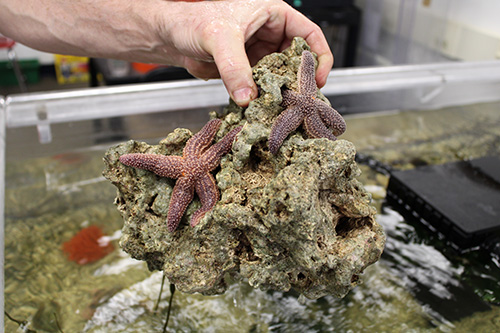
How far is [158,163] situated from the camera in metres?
2.08

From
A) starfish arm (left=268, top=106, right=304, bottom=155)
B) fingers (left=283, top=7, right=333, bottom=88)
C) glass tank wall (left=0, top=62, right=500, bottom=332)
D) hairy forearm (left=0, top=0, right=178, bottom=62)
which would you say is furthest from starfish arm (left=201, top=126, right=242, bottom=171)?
glass tank wall (left=0, top=62, right=500, bottom=332)

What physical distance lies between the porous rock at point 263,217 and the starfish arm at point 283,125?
0.05 meters

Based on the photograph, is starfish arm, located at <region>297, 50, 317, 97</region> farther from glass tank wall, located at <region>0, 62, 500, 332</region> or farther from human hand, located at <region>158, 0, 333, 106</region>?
glass tank wall, located at <region>0, 62, 500, 332</region>

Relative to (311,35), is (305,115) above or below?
below

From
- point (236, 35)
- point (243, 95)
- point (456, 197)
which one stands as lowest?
point (456, 197)

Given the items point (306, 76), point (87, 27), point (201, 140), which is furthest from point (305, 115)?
point (87, 27)

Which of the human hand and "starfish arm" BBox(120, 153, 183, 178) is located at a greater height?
the human hand

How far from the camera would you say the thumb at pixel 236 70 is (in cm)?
217

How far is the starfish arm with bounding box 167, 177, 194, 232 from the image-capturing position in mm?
2094

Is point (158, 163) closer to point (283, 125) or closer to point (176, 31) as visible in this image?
point (283, 125)

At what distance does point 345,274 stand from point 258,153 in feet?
2.45

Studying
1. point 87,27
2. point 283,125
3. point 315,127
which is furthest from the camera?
point 87,27

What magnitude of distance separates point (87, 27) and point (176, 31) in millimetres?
925

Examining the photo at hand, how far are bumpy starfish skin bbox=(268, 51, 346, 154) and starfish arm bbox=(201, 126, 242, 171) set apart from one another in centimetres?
23
